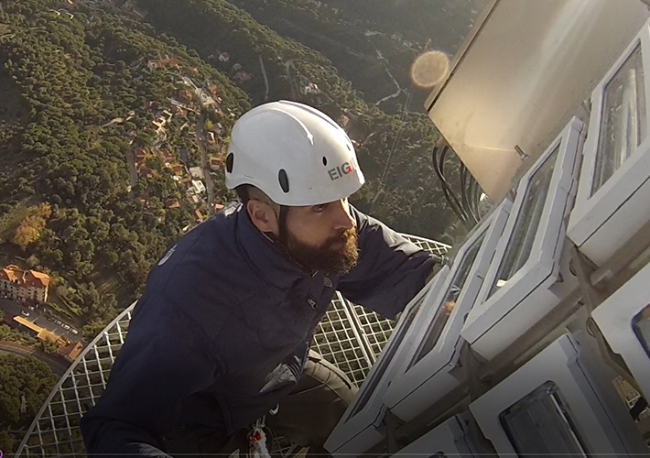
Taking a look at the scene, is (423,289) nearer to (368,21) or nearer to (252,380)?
(252,380)

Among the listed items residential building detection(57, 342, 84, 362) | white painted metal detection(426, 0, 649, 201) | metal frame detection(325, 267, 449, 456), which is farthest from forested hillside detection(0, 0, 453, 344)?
metal frame detection(325, 267, 449, 456)

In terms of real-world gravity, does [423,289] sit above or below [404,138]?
above

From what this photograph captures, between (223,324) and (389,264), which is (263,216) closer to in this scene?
(223,324)

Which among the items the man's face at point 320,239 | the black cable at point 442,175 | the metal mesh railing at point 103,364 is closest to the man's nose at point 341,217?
the man's face at point 320,239

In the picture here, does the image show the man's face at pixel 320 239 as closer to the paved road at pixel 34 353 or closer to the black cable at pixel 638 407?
the black cable at pixel 638 407

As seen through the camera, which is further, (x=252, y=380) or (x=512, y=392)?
(x=252, y=380)

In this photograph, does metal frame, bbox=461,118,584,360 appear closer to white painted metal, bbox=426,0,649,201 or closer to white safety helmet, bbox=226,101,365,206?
white painted metal, bbox=426,0,649,201

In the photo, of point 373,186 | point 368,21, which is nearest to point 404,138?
point 373,186
